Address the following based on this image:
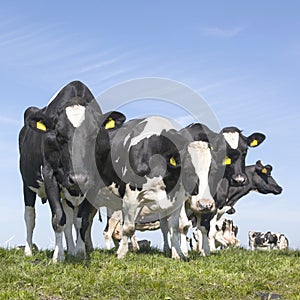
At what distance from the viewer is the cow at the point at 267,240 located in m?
24.3

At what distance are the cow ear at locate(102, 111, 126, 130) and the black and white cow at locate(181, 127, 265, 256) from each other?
3.57m

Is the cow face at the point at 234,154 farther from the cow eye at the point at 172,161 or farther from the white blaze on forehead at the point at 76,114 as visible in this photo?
the white blaze on forehead at the point at 76,114

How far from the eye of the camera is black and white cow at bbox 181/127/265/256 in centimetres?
1598

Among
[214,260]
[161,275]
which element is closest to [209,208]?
[214,260]

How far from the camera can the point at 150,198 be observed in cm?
1398

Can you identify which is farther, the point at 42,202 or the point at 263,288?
the point at 42,202

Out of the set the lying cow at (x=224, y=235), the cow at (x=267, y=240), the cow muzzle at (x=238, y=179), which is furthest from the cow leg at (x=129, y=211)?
the cow at (x=267, y=240)

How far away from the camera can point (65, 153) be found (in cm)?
1170

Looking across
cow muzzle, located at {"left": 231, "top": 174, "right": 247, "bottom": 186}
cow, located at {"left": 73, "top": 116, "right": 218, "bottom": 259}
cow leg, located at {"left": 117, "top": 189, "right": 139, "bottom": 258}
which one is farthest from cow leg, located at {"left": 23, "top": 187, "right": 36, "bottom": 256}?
cow muzzle, located at {"left": 231, "top": 174, "right": 247, "bottom": 186}

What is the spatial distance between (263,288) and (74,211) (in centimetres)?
451

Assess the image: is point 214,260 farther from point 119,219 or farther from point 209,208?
point 119,219

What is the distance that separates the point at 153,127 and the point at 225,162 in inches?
134

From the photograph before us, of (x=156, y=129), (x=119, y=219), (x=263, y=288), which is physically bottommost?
(x=263, y=288)

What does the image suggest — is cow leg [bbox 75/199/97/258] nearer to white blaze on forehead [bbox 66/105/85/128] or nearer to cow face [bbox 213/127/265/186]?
white blaze on forehead [bbox 66/105/85/128]
